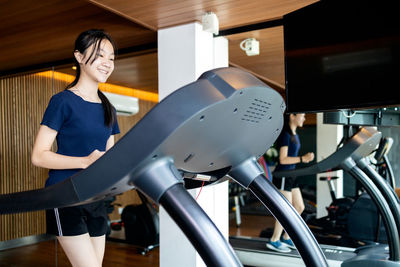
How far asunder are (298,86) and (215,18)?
3.97 feet

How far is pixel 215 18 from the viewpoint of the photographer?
2764mm

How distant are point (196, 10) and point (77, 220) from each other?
193 centimetres

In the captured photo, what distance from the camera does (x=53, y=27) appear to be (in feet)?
10.3

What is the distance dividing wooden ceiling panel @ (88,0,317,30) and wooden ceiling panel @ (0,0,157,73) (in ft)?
0.73

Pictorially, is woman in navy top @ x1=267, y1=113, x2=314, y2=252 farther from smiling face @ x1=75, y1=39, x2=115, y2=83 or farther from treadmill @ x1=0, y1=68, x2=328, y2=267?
treadmill @ x1=0, y1=68, x2=328, y2=267

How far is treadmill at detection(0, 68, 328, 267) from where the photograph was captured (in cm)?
54

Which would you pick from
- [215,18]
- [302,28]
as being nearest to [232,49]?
[215,18]

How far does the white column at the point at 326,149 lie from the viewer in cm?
505

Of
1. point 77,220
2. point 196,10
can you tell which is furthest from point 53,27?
point 77,220

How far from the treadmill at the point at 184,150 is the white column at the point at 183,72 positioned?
2289 millimetres

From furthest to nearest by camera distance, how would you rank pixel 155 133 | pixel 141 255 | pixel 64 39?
1. pixel 141 255
2. pixel 64 39
3. pixel 155 133

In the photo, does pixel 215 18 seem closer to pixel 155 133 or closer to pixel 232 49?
pixel 232 49

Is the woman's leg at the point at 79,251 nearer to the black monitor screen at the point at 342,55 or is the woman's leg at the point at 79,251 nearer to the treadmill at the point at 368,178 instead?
the black monitor screen at the point at 342,55

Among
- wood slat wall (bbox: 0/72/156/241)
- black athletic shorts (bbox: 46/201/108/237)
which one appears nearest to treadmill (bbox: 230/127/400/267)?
black athletic shorts (bbox: 46/201/108/237)
